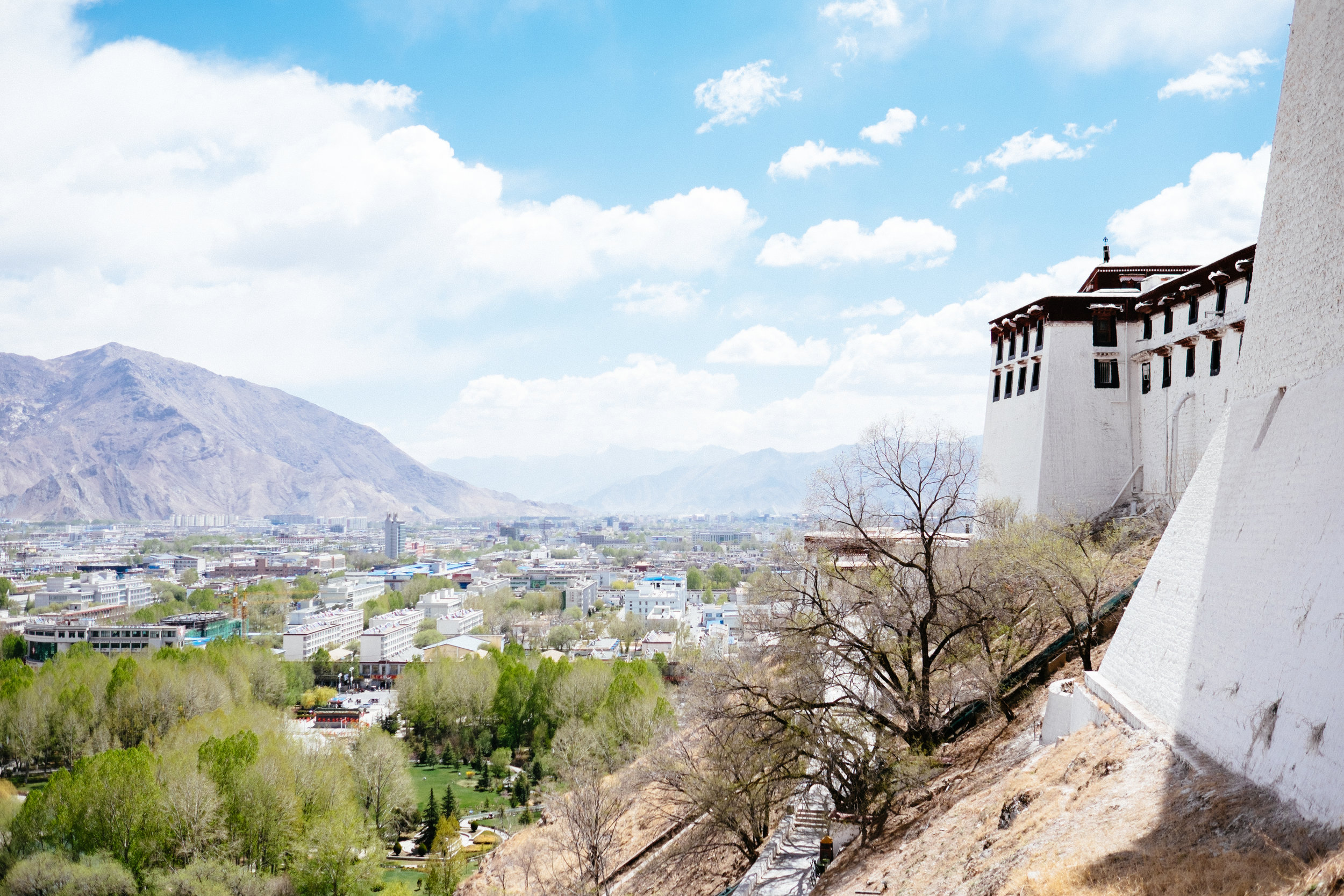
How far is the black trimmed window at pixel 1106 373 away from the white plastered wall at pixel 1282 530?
43.0 ft

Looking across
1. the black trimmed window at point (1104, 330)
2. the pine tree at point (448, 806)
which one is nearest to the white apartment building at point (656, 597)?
the pine tree at point (448, 806)

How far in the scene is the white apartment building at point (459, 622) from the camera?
80.4 metres

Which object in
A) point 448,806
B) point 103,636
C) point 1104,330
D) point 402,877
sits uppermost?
point 1104,330

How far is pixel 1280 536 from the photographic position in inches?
342

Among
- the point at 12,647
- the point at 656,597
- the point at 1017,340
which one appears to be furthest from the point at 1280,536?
the point at 656,597

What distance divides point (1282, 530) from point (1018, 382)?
1882cm

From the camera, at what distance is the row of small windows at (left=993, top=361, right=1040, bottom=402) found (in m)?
25.5

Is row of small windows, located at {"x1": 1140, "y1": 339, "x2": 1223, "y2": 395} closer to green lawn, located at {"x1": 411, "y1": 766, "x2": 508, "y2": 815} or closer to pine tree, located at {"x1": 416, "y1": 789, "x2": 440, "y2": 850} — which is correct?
pine tree, located at {"x1": 416, "y1": 789, "x2": 440, "y2": 850}

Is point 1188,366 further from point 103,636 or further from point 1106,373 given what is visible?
point 103,636

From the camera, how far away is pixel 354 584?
112m

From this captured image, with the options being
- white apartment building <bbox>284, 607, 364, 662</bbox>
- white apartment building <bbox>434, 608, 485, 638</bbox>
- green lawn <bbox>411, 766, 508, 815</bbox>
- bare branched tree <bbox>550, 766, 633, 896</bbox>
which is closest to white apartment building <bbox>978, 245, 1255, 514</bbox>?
bare branched tree <bbox>550, 766, 633, 896</bbox>

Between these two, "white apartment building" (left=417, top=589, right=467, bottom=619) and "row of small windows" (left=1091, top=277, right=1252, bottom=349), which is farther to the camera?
"white apartment building" (left=417, top=589, right=467, bottom=619)

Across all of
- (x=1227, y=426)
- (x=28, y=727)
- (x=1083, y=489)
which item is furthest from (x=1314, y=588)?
(x=28, y=727)

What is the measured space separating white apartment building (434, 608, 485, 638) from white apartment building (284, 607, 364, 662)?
7844 millimetres
